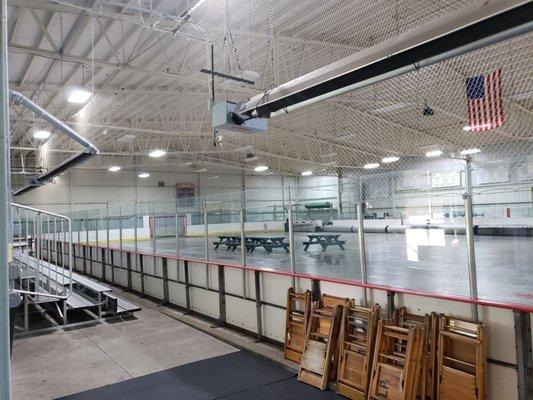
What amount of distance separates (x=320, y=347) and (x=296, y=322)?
685 mm

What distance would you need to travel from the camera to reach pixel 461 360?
375cm

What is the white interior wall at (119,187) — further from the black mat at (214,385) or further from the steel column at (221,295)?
the black mat at (214,385)

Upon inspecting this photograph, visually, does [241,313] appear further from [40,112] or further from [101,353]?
[40,112]

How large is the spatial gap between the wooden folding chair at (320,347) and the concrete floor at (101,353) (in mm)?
1517

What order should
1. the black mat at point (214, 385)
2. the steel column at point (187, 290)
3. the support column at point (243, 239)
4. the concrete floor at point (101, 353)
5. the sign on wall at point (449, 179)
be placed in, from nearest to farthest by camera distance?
the sign on wall at point (449, 179) → the black mat at point (214, 385) → the concrete floor at point (101, 353) → the support column at point (243, 239) → the steel column at point (187, 290)

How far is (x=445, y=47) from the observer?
3.19 m

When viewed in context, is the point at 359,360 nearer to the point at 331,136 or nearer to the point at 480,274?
the point at 480,274

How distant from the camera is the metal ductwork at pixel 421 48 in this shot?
2.84 m

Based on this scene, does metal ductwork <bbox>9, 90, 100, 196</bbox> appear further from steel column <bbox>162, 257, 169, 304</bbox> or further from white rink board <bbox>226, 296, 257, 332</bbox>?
steel column <bbox>162, 257, 169, 304</bbox>

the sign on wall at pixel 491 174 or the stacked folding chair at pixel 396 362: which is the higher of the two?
the sign on wall at pixel 491 174

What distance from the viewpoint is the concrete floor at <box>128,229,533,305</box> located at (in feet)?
16.5

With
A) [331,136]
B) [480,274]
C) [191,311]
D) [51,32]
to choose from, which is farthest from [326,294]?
[331,136]

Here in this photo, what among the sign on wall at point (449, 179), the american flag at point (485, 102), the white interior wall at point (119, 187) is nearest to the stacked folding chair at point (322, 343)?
the sign on wall at point (449, 179)

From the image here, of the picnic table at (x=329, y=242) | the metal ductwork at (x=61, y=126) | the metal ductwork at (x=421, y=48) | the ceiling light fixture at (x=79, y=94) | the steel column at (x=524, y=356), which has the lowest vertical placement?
the steel column at (x=524, y=356)
